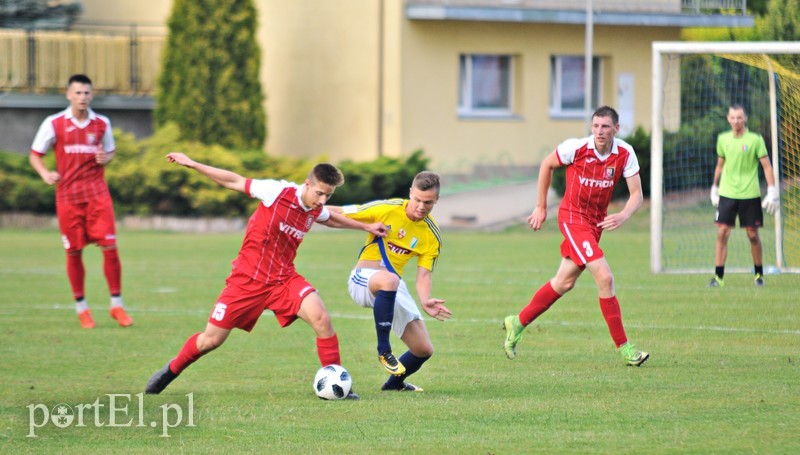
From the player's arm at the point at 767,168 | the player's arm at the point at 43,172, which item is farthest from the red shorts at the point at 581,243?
the player's arm at the point at 767,168

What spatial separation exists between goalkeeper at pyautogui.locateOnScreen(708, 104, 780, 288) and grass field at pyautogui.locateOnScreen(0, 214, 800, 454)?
0.40 m

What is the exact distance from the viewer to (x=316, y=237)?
2317cm

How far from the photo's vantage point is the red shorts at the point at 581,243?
933 cm

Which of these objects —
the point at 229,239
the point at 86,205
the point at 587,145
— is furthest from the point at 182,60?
the point at 587,145

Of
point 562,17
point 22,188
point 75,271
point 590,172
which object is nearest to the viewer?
point 590,172

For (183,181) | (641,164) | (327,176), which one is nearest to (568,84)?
(641,164)

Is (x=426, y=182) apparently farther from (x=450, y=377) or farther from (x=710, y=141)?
(x=710, y=141)

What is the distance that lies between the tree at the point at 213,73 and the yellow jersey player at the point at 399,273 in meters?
18.9

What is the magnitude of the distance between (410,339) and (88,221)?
4.89m

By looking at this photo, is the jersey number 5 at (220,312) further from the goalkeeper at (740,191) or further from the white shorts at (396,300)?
the goalkeeper at (740,191)

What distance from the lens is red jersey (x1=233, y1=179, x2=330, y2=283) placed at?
779 cm

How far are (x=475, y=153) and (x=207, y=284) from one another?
14854mm

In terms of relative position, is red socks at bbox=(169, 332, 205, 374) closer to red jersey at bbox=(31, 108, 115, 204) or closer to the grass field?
the grass field
